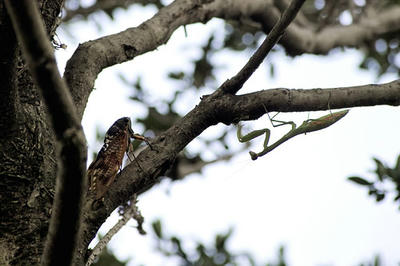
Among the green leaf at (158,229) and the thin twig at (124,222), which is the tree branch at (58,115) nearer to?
the thin twig at (124,222)

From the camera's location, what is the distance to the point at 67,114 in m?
1.34

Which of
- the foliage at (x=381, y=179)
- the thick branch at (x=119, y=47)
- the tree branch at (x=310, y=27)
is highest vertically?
the tree branch at (x=310, y=27)

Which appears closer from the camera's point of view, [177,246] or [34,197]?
[34,197]

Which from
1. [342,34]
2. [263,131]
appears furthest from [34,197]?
[342,34]

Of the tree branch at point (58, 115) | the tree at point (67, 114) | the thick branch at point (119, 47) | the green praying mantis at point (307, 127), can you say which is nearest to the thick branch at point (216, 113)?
the tree at point (67, 114)

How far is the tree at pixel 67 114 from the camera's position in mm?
1341

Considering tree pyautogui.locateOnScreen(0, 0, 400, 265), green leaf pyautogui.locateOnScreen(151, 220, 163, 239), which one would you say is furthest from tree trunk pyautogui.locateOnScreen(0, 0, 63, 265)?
green leaf pyautogui.locateOnScreen(151, 220, 163, 239)

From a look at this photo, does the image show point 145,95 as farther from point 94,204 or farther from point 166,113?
point 94,204

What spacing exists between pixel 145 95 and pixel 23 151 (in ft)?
11.0

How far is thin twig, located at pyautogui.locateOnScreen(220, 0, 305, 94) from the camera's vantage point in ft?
6.65

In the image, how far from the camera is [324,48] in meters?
4.67

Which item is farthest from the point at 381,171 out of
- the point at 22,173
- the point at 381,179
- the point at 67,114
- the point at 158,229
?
the point at 67,114

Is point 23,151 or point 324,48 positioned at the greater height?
point 324,48

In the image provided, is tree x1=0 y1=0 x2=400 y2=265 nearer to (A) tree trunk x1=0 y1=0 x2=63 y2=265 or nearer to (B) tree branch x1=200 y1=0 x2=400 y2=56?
(A) tree trunk x1=0 y1=0 x2=63 y2=265
